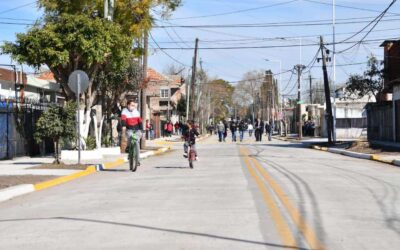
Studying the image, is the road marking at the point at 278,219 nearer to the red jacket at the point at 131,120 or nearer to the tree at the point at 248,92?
the red jacket at the point at 131,120

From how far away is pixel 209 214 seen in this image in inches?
385

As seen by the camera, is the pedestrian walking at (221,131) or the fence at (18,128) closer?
the fence at (18,128)

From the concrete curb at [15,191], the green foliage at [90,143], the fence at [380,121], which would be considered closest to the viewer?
the concrete curb at [15,191]

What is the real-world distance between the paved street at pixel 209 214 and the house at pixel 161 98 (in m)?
32.9

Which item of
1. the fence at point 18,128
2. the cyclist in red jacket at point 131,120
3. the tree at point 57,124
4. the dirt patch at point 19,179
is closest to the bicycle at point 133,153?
the cyclist in red jacket at point 131,120

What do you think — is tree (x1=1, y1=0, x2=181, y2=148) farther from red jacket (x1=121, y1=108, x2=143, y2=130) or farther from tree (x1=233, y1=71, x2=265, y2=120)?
tree (x1=233, y1=71, x2=265, y2=120)

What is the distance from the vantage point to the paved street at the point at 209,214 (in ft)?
25.6

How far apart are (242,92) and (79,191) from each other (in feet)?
445

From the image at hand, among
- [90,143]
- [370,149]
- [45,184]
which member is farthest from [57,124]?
[370,149]

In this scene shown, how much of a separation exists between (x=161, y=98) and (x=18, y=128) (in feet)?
204

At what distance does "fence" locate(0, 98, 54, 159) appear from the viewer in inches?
901

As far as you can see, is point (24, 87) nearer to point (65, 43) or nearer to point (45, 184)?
point (65, 43)

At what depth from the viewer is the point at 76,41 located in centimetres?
2244

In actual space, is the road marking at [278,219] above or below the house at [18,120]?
below
